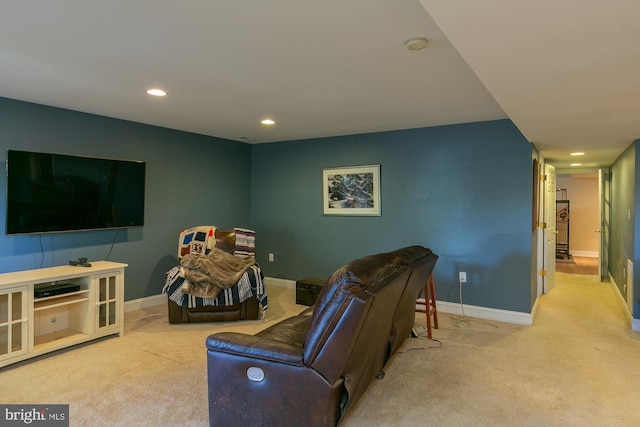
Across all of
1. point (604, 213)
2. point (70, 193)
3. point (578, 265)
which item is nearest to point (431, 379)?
point (70, 193)

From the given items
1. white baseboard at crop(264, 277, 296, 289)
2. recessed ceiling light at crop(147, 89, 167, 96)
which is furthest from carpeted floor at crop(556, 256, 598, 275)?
recessed ceiling light at crop(147, 89, 167, 96)

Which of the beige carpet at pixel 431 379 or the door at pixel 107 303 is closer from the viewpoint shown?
the beige carpet at pixel 431 379

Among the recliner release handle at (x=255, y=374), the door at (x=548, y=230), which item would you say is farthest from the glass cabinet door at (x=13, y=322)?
the door at (x=548, y=230)

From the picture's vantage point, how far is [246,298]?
153 inches

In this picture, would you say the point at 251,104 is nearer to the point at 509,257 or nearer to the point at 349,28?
the point at 349,28

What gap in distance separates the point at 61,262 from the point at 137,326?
946 mm

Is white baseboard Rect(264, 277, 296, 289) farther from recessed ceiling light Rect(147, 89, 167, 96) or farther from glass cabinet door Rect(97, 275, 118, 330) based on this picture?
recessed ceiling light Rect(147, 89, 167, 96)

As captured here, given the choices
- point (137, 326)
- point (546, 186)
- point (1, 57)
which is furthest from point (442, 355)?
point (1, 57)

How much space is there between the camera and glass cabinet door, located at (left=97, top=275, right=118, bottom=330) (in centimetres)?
338

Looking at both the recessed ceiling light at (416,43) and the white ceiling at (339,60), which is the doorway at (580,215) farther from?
the recessed ceiling light at (416,43)

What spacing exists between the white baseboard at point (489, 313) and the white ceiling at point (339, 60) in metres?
1.81

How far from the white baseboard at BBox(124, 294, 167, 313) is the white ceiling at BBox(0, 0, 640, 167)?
6.74ft

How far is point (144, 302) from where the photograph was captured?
14.5 feet

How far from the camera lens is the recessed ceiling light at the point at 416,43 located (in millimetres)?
2098
